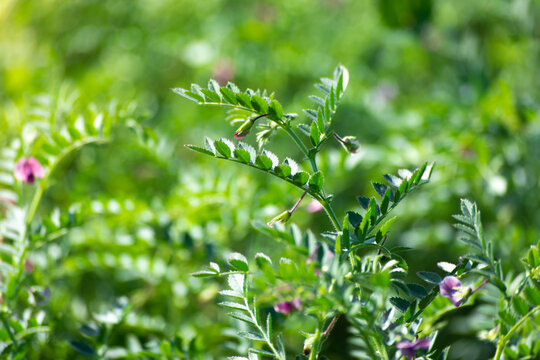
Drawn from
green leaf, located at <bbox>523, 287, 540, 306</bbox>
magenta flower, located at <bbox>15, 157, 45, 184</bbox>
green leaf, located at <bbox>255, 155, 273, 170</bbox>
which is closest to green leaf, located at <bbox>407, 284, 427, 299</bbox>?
green leaf, located at <bbox>523, 287, 540, 306</bbox>

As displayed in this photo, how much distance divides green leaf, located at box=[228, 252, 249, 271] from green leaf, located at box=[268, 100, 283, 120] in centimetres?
17

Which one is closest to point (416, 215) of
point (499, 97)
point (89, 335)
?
point (499, 97)

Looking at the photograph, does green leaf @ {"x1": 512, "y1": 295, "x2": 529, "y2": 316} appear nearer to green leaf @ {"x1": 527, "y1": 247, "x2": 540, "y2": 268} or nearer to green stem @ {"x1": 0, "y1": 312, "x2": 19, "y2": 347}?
green leaf @ {"x1": 527, "y1": 247, "x2": 540, "y2": 268}

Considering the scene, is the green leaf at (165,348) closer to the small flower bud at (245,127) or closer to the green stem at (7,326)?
the green stem at (7,326)

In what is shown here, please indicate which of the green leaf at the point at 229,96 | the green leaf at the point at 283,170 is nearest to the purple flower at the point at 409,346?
the green leaf at the point at 283,170

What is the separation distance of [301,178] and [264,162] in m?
0.05

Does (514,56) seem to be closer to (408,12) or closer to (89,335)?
(408,12)

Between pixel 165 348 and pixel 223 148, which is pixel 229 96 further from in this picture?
pixel 165 348

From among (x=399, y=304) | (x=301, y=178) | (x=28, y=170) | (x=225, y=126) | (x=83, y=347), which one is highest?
(x=301, y=178)

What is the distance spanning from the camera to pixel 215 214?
3.70ft

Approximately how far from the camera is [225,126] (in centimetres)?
181

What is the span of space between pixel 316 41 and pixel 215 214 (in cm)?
130

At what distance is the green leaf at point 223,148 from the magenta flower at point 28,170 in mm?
442

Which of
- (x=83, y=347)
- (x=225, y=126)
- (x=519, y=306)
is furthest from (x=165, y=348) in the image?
(x=225, y=126)
